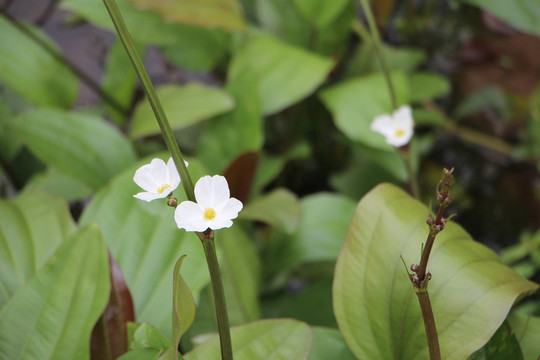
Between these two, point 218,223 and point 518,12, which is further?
point 518,12

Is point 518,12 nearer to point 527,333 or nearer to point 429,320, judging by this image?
point 527,333

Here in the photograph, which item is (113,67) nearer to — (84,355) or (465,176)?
A: (84,355)

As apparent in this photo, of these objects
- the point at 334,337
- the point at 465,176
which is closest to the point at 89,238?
the point at 334,337

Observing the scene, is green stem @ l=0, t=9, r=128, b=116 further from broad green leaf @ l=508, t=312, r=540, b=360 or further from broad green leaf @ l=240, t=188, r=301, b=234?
broad green leaf @ l=508, t=312, r=540, b=360

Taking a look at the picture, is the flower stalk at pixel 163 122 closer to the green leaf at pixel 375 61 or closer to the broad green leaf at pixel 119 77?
the broad green leaf at pixel 119 77

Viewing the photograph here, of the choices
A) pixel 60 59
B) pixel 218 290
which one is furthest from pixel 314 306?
pixel 60 59
